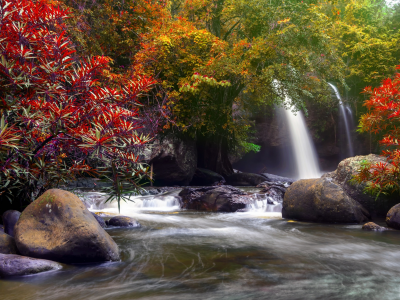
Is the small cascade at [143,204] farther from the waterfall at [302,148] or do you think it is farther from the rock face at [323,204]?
the waterfall at [302,148]

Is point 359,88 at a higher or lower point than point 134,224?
higher

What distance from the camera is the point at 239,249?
4.67 m

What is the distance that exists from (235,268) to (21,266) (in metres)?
2.28

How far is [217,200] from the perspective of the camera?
9.34 metres

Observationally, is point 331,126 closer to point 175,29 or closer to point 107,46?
point 175,29

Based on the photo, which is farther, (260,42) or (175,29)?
(175,29)

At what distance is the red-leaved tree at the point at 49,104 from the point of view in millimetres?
3326

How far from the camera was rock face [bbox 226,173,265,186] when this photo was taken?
1688 cm

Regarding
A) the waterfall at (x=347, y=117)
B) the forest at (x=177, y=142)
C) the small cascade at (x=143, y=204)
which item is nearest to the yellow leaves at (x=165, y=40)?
the forest at (x=177, y=142)

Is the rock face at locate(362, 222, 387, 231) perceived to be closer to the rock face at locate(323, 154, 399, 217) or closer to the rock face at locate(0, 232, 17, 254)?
the rock face at locate(323, 154, 399, 217)

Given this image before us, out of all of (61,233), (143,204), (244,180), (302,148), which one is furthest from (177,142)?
(61,233)

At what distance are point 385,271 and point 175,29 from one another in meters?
11.6

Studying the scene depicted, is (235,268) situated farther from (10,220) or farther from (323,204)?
(323,204)

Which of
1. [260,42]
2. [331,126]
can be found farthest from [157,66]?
[331,126]
